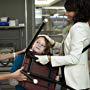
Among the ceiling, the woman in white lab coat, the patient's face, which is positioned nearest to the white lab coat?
the woman in white lab coat

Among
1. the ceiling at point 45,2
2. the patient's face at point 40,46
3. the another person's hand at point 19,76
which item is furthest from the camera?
the ceiling at point 45,2

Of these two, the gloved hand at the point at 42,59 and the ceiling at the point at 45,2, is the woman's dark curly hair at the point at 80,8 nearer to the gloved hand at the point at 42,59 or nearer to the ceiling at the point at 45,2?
the gloved hand at the point at 42,59

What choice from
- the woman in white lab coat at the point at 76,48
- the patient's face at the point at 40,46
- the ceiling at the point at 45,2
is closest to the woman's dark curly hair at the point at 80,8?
the woman in white lab coat at the point at 76,48

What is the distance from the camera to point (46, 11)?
4113 millimetres

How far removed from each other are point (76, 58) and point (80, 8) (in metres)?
0.31

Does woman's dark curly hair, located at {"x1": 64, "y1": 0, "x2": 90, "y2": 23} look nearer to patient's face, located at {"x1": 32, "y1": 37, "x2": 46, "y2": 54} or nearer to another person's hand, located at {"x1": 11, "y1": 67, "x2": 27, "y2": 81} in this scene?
patient's face, located at {"x1": 32, "y1": 37, "x2": 46, "y2": 54}

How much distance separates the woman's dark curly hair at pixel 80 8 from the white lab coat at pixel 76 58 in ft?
0.13

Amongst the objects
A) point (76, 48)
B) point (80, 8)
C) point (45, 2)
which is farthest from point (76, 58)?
point (45, 2)

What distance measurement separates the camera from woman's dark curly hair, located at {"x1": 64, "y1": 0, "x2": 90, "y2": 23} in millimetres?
1472

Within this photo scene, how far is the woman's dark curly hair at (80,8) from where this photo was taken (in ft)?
4.83

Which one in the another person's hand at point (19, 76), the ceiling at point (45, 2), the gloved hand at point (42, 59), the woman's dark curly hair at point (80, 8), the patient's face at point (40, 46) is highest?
the ceiling at point (45, 2)

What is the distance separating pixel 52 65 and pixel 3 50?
8.90ft

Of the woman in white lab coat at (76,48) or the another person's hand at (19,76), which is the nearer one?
the another person's hand at (19,76)

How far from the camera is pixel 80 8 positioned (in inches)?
58.6
